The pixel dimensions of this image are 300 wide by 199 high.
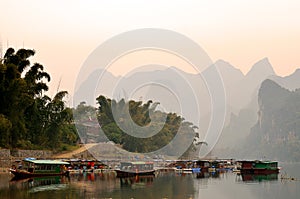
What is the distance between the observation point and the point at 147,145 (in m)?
80.2

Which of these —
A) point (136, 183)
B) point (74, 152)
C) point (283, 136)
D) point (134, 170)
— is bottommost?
point (136, 183)

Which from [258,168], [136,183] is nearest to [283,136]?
[258,168]

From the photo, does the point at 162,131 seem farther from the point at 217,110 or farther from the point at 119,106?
the point at 217,110

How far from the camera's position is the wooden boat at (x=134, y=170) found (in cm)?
4716

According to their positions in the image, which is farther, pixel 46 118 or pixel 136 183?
pixel 46 118

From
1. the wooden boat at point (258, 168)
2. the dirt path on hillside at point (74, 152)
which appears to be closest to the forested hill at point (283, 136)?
the wooden boat at point (258, 168)

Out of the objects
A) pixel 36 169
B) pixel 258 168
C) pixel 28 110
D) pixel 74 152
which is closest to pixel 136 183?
pixel 36 169

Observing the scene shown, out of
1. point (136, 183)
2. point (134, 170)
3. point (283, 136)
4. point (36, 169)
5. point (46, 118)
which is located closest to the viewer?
point (136, 183)

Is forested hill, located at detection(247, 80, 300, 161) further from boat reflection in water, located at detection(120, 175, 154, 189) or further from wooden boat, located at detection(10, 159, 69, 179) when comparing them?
wooden boat, located at detection(10, 159, 69, 179)

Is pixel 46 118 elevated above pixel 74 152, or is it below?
above

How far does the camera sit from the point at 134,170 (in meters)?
48.7

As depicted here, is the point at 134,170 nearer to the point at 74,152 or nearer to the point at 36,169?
the point at 36,169

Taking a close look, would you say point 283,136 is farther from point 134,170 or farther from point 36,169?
point 36,169

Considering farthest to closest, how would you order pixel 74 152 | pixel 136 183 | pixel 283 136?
pixel 283 136
pixel 74 152
pixel 136 183
